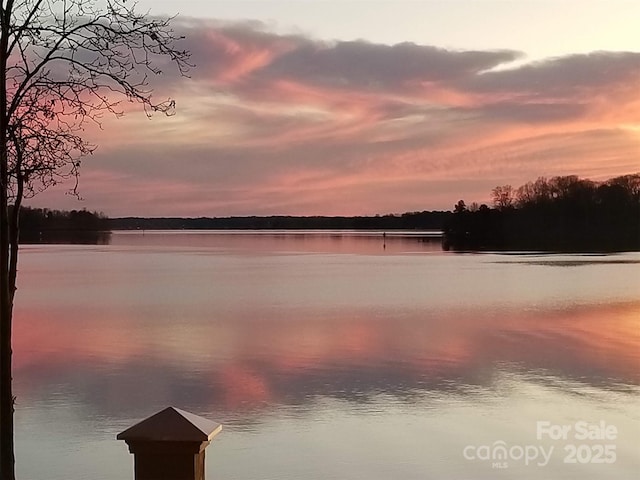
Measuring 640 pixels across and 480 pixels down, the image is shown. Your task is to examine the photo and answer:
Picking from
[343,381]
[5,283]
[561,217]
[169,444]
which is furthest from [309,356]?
[561,217]

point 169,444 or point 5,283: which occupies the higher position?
point 5,283

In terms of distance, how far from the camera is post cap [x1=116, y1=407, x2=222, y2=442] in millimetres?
1812

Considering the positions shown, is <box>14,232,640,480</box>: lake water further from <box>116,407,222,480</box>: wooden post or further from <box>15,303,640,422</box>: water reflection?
<box>116,407,222,480</box>: wooden post

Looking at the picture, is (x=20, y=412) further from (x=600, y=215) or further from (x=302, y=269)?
(x=600, y=215)

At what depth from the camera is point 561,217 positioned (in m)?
74.2

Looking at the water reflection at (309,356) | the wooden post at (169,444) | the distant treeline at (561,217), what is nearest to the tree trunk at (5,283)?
the wooden post at (169,444)

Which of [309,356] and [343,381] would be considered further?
[309,356]

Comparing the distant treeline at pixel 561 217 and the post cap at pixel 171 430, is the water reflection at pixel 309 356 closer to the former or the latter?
the post cap at pixel 171 430

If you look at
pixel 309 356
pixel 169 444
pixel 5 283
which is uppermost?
pixel 5 283

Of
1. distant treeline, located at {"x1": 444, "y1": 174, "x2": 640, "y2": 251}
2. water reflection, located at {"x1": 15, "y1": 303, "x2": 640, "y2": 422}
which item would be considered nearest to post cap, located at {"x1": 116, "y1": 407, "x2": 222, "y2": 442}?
water reflection, located at {"x1": 15, "y1": 303, "x2": 640, "y2": 422}

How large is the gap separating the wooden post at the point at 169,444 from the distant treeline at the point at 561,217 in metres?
61.0

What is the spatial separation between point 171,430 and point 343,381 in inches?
289

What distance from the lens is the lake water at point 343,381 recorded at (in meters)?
6.30

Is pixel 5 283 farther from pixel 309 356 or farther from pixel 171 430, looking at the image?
pixel 309 356
